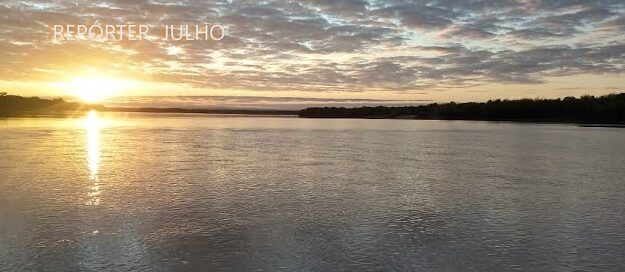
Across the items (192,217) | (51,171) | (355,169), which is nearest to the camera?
(192,217)

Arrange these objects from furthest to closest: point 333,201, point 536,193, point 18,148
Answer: point 18,148 → point 536,193 → point 333,201

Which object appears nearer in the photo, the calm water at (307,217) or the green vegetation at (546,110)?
the calm water at (307,217)

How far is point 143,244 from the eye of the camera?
6680 millimetres

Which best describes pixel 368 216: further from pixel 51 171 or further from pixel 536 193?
pixel 51 171

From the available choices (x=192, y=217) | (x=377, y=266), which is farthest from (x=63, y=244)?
(x=377, y=266)

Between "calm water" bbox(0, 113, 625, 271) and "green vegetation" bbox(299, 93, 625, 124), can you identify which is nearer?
"calm water" bbox(0, 113, 625, 271)

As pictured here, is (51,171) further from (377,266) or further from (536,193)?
(536,193)

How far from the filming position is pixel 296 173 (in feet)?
45.2

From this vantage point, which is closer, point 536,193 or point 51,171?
point 536,193

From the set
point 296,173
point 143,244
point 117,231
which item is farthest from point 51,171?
point 143,244

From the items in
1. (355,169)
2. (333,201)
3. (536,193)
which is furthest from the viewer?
(355,169)

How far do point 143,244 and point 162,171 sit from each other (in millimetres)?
7582

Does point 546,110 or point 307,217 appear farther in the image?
point 546,110

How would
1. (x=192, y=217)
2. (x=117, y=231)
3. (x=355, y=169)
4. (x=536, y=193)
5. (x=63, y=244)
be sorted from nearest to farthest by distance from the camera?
(x=63, y=244) < (x=117, y=231) < (x=192, y=217) < (x=536, y=193) < (x=355, y=169)
